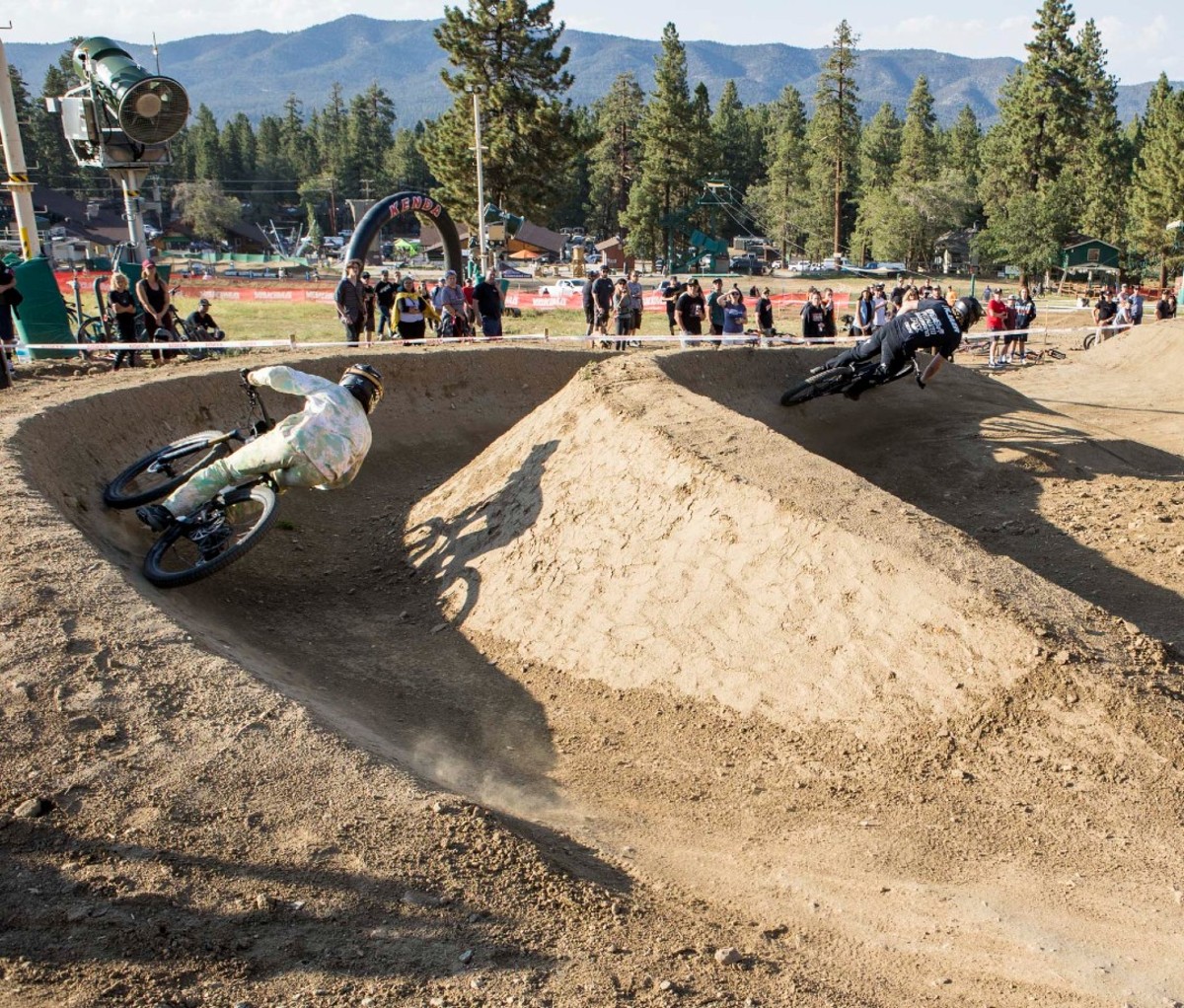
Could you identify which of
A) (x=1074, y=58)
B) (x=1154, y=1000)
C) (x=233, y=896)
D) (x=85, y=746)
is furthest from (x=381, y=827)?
(x=1074, y=58)

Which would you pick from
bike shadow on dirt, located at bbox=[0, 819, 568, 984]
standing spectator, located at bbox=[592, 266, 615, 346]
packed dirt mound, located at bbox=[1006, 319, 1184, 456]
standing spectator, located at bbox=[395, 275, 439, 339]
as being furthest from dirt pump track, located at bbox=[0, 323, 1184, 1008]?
standing spectator, located at bbox=[592, 266, 615, 346]

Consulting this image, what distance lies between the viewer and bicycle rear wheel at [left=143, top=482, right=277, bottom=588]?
8.36 meters

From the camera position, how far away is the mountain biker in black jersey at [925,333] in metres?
12.5

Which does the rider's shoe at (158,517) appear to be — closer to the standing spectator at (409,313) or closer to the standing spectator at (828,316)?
the standing spectator at (409,313)

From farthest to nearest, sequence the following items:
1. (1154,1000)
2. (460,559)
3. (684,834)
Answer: (460,559) → (684,834) → (1154,1000)

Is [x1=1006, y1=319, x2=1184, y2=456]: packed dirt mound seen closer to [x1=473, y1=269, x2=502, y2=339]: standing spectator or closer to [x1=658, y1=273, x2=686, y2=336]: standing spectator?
[x1=658, y1=273, x2=686, y2=336]: standing spectator

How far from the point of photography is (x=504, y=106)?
53.2 m

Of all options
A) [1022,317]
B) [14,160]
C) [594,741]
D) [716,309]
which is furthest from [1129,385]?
[14,160]

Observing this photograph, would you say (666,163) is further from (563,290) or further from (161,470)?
(161,470)

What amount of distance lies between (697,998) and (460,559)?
611cm

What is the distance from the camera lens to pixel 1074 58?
71.0 metres

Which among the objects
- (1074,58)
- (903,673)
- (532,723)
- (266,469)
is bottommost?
(532,723)

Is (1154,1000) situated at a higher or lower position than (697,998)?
lower

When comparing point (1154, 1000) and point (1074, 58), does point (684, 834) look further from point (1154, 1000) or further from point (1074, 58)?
point (1074, 58)
